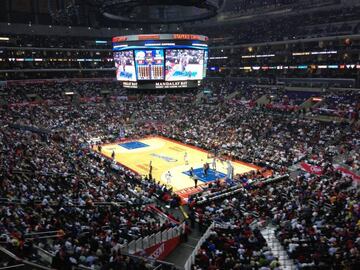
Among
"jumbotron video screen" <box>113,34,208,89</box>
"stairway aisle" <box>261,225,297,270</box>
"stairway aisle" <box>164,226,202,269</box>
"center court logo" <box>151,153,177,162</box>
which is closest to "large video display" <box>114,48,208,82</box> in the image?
"jumbotron video screen" <box>113,34,208,89</box>

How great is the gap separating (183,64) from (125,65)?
18.4 ft

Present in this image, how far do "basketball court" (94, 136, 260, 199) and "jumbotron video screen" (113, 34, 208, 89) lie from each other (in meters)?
6.98

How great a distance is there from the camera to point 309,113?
41.2 metres

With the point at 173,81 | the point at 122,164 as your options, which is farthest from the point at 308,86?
the point at 122,164

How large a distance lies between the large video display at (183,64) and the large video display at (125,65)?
338 centimetres

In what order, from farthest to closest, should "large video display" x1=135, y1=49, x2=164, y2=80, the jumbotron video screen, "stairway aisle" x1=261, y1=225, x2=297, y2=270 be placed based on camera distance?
"large video display" x1=135, y1=49, x2=164, y2=80 < the jumbotron video screen < "stairway aisle" x1=261, y1=225, x2=297, y2=270

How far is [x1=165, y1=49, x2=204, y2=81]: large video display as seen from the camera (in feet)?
102

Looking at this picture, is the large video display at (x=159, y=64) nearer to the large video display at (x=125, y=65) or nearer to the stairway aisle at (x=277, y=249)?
the large video display at (x=125, y=65)

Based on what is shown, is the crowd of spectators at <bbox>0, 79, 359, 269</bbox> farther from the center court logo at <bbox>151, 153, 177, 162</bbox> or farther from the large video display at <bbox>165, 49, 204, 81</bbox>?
the large video display at <bbox>165, 49, 204, 81</bbox>

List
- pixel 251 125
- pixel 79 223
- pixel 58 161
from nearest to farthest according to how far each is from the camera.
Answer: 1. pixel 79 223
2. pixel 58 161
3. pixel 251 125

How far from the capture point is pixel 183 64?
105 ft

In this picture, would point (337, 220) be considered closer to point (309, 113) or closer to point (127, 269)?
point (127, 269)

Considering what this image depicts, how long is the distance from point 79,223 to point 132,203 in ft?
16.5

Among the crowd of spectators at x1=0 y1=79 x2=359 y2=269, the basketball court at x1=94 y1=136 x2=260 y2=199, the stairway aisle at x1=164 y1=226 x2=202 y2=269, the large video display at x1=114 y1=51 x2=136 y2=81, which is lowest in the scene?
the stairway aisle at x1=164 y1=226 x2=202 y2=269
